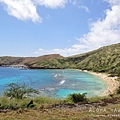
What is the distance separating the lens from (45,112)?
10.6 m

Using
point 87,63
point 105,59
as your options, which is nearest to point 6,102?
point 105,59

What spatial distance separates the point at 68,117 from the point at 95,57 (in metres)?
167

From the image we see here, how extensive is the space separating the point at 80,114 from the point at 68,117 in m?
0.89

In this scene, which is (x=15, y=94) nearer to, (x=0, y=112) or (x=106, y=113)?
(x=0, y=112)

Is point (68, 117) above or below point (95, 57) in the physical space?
below

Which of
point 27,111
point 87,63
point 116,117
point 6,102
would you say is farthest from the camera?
point 87,63

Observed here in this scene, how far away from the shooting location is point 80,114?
33.2 ft

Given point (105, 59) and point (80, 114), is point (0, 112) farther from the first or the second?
point (105, 59)

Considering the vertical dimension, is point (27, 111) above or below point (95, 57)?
below

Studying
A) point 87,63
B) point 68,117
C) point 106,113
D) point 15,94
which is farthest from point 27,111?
point 87,63

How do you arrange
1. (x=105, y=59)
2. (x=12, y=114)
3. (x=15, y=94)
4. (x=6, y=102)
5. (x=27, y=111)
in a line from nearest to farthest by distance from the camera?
(x=12, y=114) → (x=27, y=111) → (x=6, y=102) → (x=15, y=94) → (x=105, y=59)

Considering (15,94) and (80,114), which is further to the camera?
(15,94)

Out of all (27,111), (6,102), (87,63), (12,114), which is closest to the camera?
(12,114)

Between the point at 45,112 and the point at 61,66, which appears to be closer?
the point at 45,112
